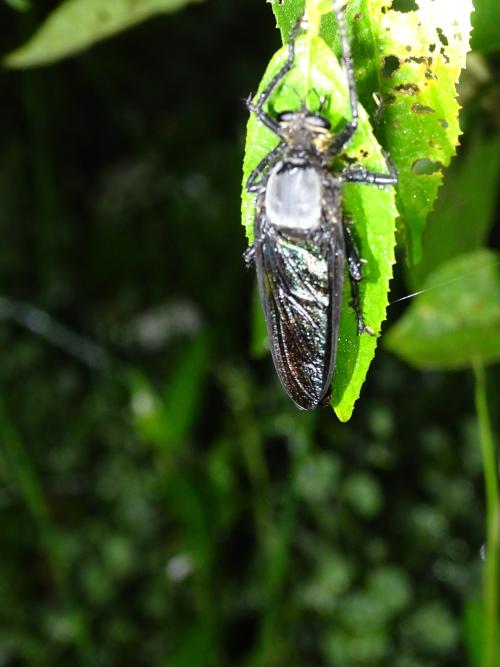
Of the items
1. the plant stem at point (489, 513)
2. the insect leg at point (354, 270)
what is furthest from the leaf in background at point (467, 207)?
the insect leg at point (354, 270)

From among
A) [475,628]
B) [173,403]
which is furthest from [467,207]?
[173,403]

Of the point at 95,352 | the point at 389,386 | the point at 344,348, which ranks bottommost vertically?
the point at 389,386

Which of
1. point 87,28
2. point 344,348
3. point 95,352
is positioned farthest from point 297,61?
point 95,352

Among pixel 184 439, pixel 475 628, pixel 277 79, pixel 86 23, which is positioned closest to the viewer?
pixel 277 79

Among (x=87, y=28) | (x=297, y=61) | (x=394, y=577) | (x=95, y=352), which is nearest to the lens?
(x=297, y=61)

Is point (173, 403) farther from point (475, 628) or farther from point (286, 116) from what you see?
point (286, 116)

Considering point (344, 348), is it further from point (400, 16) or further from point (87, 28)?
point (87, 28)

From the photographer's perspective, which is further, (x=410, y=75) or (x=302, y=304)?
(x=302, y=304)
